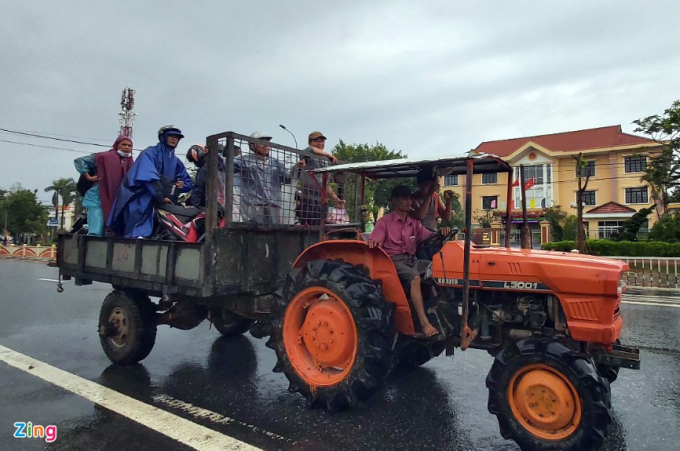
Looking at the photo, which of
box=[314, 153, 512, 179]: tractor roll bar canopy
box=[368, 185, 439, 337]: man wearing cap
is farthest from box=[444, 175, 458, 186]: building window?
box=[368, 185, 439, 337]: man wearing cap

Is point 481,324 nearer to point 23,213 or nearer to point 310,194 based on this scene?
point 310,194

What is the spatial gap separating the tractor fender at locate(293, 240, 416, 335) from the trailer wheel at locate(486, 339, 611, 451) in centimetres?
87

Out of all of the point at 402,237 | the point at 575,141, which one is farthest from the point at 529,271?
the point at 575,141

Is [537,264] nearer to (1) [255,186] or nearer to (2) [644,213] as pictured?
(1) [255,186]

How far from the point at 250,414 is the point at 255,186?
2.20m

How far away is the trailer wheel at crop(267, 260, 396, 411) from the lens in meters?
3.53

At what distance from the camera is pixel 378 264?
3.90m

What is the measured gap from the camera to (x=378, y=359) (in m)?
3.51

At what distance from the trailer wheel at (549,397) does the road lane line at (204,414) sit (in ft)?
5.04

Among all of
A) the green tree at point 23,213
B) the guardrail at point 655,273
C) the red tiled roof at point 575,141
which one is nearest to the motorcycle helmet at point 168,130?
the guardrail at point 655,273

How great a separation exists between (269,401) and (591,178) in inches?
1631

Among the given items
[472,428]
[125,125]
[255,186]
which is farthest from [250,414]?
[125,125]

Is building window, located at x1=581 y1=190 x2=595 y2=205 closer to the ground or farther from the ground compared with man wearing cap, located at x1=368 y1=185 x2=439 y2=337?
farther from the ground

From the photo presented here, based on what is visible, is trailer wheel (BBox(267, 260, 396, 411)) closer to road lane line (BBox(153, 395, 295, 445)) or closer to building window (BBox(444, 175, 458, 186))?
road lane line (BBox(153, 395, 295, 445))
